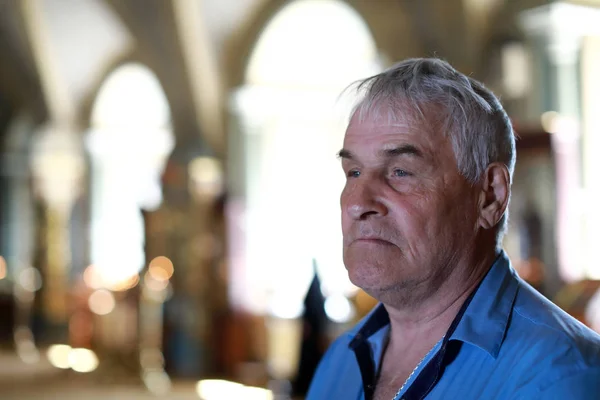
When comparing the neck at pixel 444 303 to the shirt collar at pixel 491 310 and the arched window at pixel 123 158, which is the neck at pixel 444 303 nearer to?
the shirt collar at pixel 491 310

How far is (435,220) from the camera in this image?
179 cm

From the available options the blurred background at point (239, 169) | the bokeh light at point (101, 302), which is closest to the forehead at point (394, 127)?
the blurred background at point (239, 169)

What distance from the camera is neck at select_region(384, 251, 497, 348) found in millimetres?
1819

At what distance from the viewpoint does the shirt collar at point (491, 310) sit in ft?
5.37

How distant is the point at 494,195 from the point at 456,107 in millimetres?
218

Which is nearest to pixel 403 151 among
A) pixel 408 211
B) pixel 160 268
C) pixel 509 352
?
pixel 408 211

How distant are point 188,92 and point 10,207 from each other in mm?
9631

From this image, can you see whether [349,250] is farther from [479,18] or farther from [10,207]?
[10,207]

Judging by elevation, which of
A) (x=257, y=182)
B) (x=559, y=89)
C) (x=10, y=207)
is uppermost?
(x=559, y=89)

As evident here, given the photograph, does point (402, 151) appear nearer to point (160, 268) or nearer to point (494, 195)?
point (494, 195)

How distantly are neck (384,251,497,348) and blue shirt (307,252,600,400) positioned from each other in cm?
4

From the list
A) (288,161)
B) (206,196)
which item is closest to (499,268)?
(206,196)

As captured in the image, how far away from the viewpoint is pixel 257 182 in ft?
40.0

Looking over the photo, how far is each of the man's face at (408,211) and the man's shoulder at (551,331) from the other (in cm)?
19
